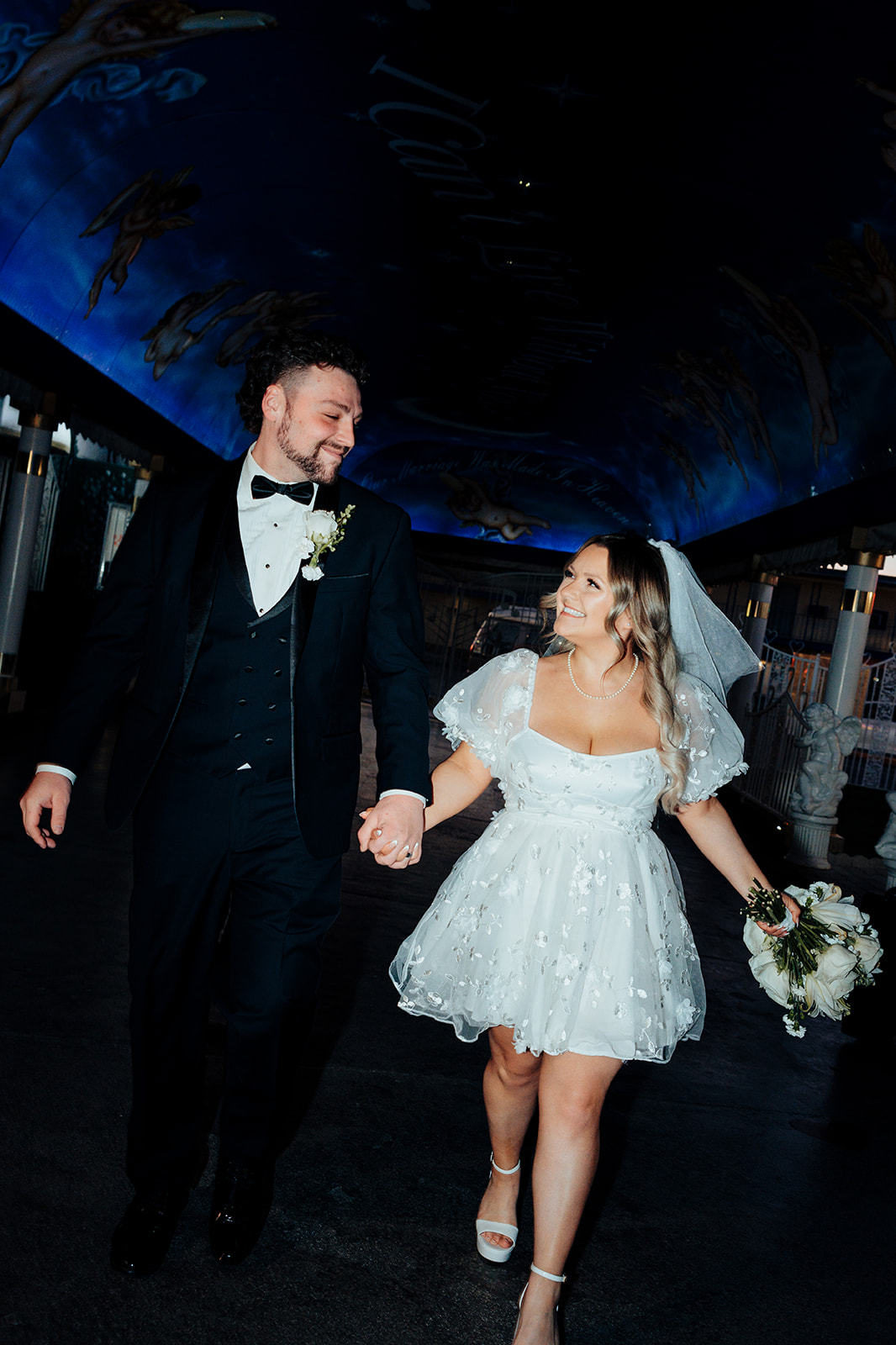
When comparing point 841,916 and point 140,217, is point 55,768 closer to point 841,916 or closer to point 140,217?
point 841,916

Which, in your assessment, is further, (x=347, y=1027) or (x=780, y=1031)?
(x=780, y=1031)

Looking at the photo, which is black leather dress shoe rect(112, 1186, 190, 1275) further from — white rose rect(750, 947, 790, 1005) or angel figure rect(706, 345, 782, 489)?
angel figure rect(706, 345, 782, 489)

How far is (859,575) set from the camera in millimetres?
11406

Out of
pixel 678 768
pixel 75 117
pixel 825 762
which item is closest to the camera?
pixel 678 768

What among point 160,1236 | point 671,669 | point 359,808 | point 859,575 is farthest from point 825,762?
point 160,1236

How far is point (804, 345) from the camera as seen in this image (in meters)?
11.7

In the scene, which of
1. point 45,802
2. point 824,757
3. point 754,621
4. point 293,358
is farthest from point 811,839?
point 45,802

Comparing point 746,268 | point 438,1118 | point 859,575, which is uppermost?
point 746,268

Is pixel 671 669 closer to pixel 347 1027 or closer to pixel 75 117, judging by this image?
pixel 347 1027

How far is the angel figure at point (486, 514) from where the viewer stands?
1023 inches

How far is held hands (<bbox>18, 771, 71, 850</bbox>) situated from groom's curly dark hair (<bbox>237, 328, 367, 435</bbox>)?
0.96 meters

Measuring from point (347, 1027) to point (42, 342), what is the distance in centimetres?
768

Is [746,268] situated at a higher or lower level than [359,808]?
higher

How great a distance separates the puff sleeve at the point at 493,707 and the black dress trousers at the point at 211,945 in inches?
20.2
